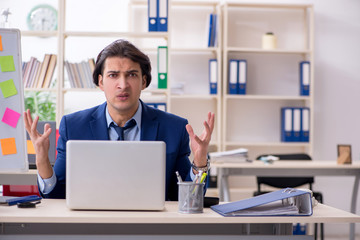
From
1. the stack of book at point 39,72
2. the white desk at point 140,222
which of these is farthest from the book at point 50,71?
the white desk at point 140,222

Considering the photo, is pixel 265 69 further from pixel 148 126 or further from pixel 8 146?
pixel 8 146

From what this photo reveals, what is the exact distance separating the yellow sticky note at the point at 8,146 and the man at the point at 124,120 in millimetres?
210

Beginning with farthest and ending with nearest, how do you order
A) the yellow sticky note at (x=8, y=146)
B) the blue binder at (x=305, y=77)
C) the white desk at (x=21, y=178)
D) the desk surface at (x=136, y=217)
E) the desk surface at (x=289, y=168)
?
1. the blue binder at (x=305, y=77)
2. the desk surface at (x=289, y=168)
3. the white desk at (x=21, y=178)
4. the yellow sticky note at (x=8, y=146)
5. the desk surface at (x=136, y=217)

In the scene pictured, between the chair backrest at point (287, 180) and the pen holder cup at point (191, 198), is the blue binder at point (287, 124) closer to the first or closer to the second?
the chair backrest at point (287, 180)

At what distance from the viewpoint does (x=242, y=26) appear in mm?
5234

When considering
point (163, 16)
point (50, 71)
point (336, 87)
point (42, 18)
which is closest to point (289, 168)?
point (163, 16)

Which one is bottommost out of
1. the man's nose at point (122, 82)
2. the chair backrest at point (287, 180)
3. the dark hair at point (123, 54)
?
the chair backrest at point (287, 180)

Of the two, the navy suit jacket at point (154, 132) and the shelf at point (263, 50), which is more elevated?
the shelf at point (263, 50)

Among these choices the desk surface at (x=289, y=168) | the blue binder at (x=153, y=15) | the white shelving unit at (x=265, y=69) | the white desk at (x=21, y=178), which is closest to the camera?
the white desk at (x=21, y=178)

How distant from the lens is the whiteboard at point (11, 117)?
1.74 meters

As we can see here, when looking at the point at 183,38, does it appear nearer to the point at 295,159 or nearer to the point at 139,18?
the point at 139,18

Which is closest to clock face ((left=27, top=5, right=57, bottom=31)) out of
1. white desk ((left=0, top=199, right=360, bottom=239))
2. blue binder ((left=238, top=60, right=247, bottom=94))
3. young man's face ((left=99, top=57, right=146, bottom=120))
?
blue binder ((left=238, top=60, right=247, bottom=94))

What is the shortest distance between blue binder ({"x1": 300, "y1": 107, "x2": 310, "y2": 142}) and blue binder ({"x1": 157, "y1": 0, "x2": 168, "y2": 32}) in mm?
1732

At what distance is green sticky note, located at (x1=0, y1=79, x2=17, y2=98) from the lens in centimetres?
178
